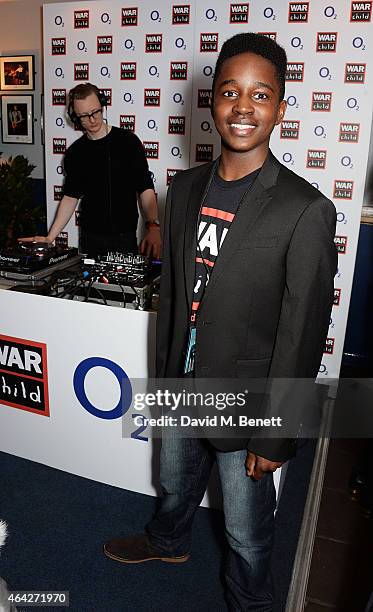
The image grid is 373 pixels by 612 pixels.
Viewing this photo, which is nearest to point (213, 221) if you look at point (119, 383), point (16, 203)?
point (119, 383)

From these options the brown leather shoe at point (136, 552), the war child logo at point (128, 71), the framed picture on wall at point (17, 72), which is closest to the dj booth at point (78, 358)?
the brown leather shoe at point (136, 552)

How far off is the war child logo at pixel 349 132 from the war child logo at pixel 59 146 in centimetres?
196

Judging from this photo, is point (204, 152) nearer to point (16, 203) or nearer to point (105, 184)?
point (105, 184)

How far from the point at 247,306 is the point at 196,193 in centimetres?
35

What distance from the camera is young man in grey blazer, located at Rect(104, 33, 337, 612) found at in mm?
1200

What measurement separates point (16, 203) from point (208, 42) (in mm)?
1915

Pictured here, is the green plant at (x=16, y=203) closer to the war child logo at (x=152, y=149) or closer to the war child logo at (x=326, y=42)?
the war child logo at (x=152, y=149)

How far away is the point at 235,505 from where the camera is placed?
57.1 inches

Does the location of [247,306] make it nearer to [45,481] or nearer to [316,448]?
[45,481]

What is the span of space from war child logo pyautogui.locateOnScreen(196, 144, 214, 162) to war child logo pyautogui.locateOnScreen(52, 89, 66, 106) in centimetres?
109

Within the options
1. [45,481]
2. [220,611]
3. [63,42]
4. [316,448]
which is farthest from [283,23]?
[220,611]

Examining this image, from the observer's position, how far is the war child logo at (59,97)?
12.5 ft

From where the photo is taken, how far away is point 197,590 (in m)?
1.73

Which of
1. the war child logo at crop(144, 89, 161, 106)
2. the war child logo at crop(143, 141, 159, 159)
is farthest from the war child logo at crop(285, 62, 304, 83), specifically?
the war child logo at crop(143, 141, 159, 159)
